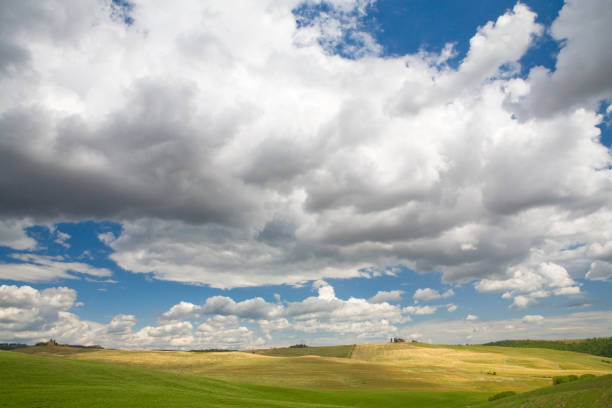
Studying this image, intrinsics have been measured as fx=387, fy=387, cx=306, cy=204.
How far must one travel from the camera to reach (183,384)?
5922cm

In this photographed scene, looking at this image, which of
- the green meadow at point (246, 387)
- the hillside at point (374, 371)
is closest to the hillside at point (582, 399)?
the green meadow at point (246, 387)

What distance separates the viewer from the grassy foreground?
3553 cm

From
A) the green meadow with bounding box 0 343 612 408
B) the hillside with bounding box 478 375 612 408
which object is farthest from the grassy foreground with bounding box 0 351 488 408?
the hillside with bounding box 478 375 612 408

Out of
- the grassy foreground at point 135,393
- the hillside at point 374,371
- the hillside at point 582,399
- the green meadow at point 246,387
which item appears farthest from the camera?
the hillside at point 374,371

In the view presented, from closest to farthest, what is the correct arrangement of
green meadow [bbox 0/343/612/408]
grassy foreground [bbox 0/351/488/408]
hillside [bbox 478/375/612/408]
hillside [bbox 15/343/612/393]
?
hillside [bbox 478/375/612/408] → green meadow [bbox 0/343/612/408] → grassy foreground [bbox 0/351/488/408] → hillside [bbox 15/343/612/393]

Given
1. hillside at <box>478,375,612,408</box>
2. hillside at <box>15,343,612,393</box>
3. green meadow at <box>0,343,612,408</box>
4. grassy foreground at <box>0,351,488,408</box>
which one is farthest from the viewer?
hillside at <box>15,343,612,393</box>

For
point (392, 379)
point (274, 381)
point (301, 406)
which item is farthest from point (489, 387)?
point (301, 406)

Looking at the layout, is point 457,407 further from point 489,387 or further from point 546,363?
point 546,363

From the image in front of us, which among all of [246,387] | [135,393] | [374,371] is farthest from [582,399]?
[374,371]

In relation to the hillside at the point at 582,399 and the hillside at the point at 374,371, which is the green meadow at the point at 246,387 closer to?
the hillside at the point at 582,399

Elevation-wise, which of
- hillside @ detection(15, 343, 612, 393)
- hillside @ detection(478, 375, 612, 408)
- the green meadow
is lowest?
hillside @ detection(15, 343, 612, 393)

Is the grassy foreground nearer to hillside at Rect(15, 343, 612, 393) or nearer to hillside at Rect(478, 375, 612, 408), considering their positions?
hillside at Rect(15, 343, 612, 393)

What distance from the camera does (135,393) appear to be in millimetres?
41875

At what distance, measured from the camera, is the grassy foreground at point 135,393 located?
117 feet
